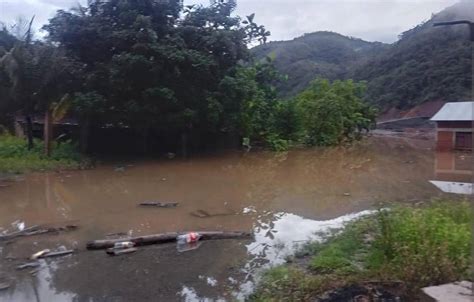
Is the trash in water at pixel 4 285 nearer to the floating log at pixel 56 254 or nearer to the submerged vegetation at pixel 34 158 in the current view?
the floating log at pixel 56 254

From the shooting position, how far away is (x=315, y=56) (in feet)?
160

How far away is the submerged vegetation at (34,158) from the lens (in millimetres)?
13109

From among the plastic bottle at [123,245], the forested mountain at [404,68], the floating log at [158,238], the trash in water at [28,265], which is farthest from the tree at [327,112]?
the trash in water at [28,265]

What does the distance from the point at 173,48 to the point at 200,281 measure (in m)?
10.3

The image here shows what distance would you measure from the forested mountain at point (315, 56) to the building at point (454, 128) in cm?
1782

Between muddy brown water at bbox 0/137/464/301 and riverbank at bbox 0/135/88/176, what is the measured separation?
1.92ft

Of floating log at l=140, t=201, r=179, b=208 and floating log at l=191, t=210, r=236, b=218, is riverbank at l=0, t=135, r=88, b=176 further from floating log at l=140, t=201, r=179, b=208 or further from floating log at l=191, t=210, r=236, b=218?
floating log at l=191, t=210, r=236, b=218

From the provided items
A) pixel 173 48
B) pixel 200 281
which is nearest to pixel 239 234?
pixel 200 281

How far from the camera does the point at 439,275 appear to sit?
3473 millimetres

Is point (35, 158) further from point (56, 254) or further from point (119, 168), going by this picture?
point (56, 254)

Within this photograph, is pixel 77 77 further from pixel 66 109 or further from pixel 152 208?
pixel 152 208

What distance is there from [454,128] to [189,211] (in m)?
13.3

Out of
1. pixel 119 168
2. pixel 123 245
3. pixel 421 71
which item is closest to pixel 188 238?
pixel 123 245

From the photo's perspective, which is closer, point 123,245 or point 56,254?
point 56,254
